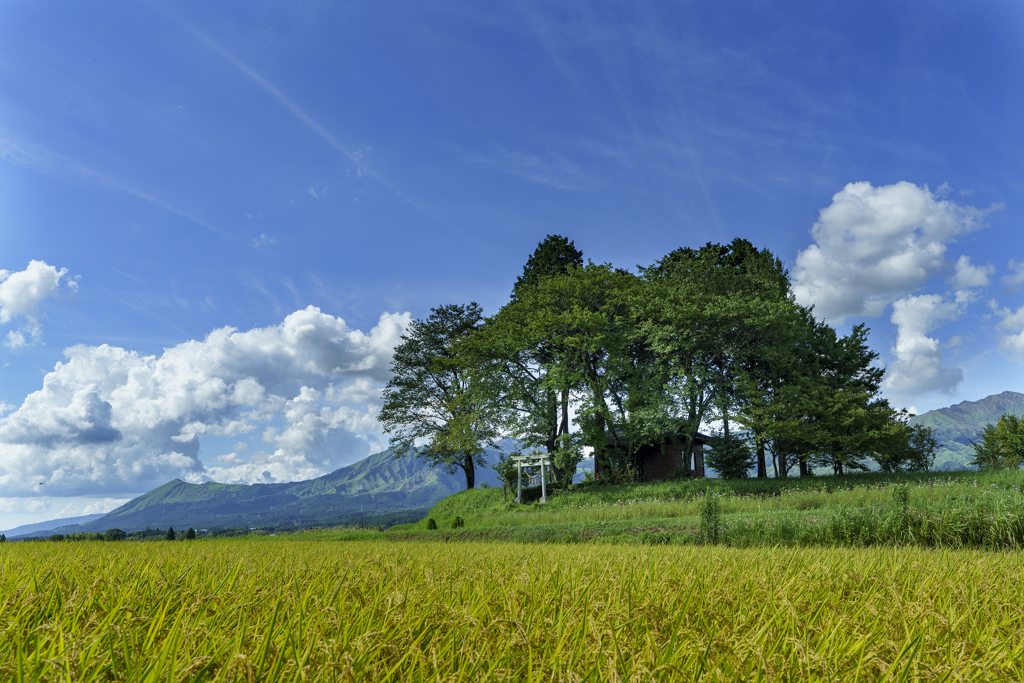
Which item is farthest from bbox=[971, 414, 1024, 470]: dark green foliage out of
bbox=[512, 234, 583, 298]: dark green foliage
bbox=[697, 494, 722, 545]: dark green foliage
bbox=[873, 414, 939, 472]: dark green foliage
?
bbox=[697, 494, 722, 545]: dark green foliage

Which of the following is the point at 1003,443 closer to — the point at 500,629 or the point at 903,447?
the point at 903,447

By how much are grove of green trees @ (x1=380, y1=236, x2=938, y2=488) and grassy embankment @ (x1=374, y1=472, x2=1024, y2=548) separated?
3.36 m

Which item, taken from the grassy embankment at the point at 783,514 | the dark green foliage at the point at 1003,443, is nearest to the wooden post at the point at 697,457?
the grassy embankment at the point at 783,514

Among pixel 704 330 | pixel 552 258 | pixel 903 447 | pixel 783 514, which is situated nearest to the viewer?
pixel 783 514

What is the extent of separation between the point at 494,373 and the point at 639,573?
27.1m

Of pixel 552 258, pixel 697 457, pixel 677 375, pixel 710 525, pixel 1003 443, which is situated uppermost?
pixel 552 258

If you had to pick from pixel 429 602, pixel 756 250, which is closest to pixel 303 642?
pixel 429 602

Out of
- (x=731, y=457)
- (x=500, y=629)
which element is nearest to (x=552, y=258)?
(x=731, y=457)

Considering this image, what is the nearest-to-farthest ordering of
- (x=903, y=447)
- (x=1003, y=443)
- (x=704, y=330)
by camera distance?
(x=704, y=330) < (x=903, y=447) < (x=1003, y=443)

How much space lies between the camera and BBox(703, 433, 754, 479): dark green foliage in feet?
91.5

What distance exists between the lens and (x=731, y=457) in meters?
27.9

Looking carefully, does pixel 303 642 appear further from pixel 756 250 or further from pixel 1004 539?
pixel 756 250

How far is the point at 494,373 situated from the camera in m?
30.2

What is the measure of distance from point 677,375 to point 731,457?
567 cm
